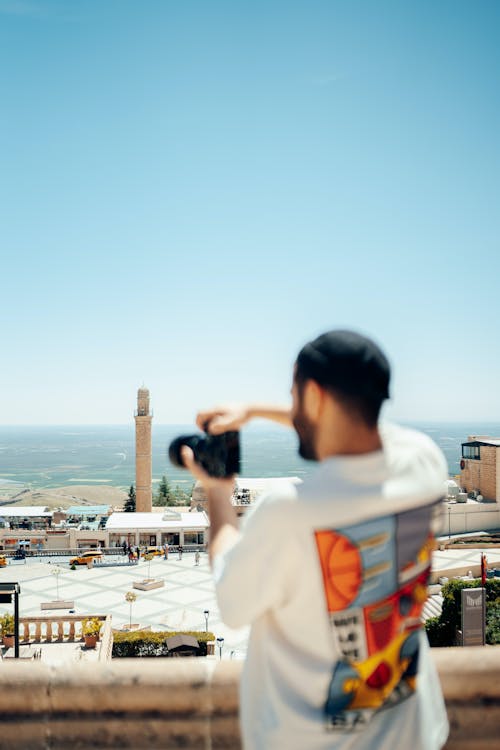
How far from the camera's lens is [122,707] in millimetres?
2008

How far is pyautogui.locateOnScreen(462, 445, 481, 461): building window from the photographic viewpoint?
126ft

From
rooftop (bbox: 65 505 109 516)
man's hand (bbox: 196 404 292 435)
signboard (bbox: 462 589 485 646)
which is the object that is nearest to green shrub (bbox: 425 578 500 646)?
signboard (bbox: 462 589 485 646)

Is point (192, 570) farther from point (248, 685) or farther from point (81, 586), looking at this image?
point (248, 685)

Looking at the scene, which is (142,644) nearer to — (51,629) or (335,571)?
(51,629)

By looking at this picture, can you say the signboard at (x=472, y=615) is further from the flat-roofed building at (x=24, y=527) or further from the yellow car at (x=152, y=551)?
the flat-roofed building at (x=24, y=527)

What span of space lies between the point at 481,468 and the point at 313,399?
39.0m

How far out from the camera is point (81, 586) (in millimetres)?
22422

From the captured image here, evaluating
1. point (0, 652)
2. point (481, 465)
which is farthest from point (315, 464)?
point (481, 465)

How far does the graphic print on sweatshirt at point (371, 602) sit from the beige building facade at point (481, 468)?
3678cm

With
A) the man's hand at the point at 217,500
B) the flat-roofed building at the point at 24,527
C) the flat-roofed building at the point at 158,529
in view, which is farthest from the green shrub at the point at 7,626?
the man's hand at the point at 217,500

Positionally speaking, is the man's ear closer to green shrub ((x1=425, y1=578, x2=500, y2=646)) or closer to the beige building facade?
green shrub ((x1=425, y1=578, x2=500, y2=646))

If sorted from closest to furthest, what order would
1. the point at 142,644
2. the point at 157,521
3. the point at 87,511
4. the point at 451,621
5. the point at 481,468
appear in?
the point at 142,644
the point at 451,621
the point at 157,521
the point at 87,511
the point at 481,468


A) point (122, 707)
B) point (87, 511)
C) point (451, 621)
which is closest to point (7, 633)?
point (451, 621)

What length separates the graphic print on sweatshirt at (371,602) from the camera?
1121mm
